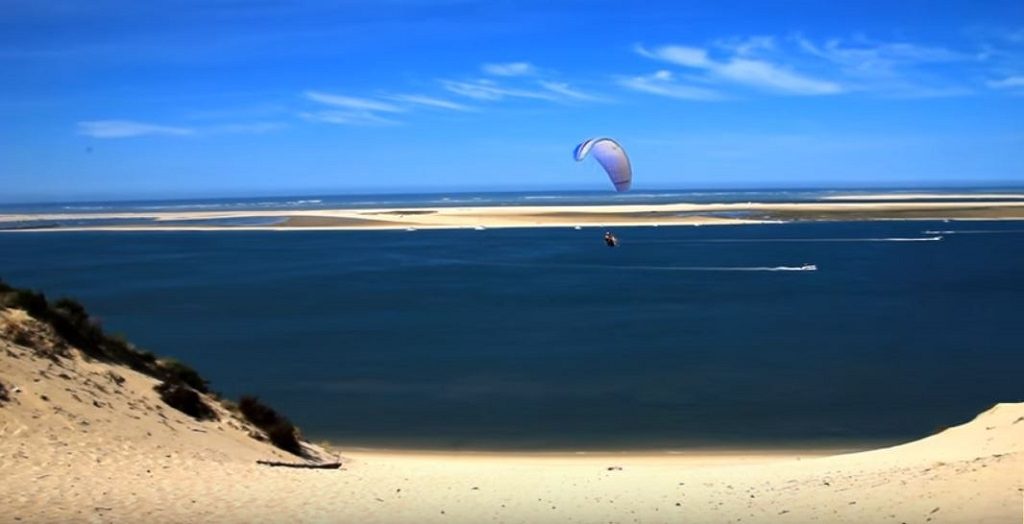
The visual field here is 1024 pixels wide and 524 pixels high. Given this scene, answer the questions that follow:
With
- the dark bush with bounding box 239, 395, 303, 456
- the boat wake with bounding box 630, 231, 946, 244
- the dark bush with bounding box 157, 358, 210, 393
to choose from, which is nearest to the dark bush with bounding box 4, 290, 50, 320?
the dark bush with bounding box 157, 358, 210, 393

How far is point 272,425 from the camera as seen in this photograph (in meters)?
14.5

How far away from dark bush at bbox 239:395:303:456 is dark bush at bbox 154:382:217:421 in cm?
72

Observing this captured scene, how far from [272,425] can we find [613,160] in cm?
1709

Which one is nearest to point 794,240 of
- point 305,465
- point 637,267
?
point 637,267

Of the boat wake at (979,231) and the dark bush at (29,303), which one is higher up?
the boat wake at (979,231)

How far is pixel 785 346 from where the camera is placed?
24.8m

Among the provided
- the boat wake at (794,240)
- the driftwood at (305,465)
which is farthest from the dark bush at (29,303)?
the boat wake at (794,240)

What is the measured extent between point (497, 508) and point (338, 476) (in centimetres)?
270

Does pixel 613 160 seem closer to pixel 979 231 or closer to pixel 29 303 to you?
pixel 29 303

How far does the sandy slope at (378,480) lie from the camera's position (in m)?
8.98

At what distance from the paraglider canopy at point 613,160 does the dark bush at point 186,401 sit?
55.2 feet

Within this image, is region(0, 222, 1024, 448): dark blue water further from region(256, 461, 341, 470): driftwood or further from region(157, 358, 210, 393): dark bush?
region(256, 461, 341, 470): driftwood

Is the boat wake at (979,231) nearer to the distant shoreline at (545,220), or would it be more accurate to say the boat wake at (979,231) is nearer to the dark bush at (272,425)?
the distant shoreline at (545,220)

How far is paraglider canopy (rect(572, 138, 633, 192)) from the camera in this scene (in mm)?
29234
